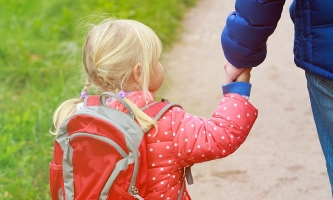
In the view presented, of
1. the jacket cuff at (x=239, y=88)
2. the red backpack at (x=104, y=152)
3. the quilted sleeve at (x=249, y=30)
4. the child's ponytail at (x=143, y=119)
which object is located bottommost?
the red backpack at (x=104, y=152)

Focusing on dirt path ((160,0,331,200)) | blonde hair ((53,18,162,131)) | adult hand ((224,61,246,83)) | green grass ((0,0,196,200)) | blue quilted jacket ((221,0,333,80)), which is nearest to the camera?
blue quilted jacket ((221,0,333,80))

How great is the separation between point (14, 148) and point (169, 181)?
5.90ft

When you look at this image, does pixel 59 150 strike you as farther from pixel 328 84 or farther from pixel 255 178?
pixel 255 178

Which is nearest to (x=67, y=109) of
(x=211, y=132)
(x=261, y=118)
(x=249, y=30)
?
(x=211, y=132)

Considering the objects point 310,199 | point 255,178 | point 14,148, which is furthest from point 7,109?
point 310,199

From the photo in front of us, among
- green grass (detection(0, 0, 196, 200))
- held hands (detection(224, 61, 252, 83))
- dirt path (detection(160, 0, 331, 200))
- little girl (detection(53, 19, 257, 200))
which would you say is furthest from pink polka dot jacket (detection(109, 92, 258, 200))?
dirt path (detection(160, 0, 331, 200))

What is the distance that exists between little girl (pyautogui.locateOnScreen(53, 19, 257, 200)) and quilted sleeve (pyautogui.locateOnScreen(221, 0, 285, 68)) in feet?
0.37

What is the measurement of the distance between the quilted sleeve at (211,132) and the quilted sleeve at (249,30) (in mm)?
171

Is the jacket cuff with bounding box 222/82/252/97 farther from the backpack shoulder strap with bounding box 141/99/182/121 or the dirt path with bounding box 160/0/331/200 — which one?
the dirt path with bounding box 160/0/331/200

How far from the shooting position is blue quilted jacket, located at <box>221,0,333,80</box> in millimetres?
2168

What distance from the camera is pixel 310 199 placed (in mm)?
3531

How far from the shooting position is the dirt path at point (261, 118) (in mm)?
3707

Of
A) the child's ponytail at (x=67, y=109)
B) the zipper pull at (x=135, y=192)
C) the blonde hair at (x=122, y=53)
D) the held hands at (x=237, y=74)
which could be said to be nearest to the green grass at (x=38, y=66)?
the child's ponytail at (x=67, y=109)

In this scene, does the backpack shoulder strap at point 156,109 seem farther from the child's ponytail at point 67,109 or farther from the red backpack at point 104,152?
the child's ponytail at point 67,109
